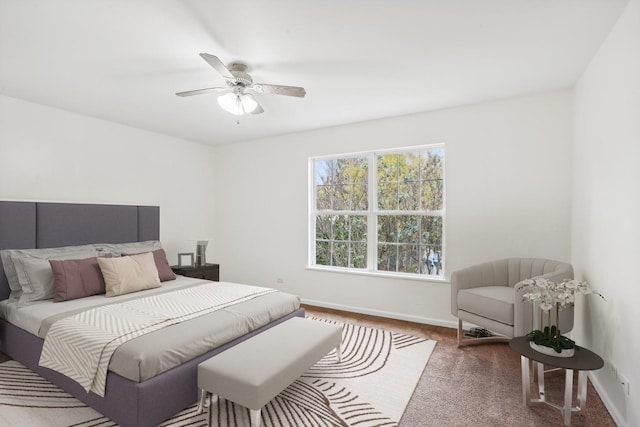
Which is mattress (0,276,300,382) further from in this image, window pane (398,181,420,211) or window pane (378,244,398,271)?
window pane (398,181,420,211)

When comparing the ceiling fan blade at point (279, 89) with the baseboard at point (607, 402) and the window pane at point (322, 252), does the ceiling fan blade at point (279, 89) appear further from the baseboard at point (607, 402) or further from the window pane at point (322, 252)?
the baseboard at point (607, 402)

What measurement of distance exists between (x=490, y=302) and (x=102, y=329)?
3.03 metres

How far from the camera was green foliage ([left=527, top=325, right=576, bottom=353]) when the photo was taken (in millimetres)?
2076

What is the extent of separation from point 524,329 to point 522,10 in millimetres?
2269

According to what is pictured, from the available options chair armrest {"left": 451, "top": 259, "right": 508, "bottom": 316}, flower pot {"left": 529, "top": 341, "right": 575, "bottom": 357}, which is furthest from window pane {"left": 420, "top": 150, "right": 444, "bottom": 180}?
flower pot {"left": 529, "top": 341, "right": 575, "bottom": 357}

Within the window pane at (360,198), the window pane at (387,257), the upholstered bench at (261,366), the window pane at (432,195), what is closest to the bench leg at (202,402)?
the upholstered bench at (261,366)

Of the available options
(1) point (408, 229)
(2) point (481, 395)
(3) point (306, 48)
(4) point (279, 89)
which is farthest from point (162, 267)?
(2) point (481, 395)

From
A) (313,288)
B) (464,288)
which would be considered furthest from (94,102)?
(464,288)

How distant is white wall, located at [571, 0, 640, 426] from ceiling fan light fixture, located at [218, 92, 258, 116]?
253 centimetres

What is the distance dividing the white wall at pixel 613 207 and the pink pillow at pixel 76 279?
4.08 m

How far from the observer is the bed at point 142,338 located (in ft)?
6.18

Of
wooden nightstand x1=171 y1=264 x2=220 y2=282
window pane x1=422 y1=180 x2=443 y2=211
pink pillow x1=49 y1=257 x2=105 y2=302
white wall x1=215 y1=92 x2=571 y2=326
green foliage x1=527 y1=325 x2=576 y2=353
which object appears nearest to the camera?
green foliage x1=527 y1=325 x2=576 y2=353

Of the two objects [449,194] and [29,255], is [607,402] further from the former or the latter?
[29,255]

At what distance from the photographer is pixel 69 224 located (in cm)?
356
